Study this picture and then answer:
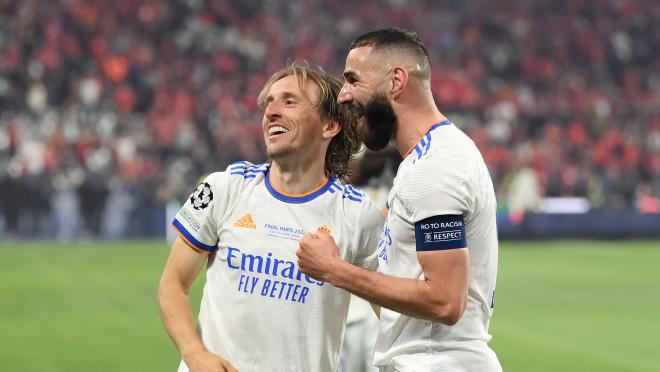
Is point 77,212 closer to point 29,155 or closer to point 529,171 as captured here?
point 29,155

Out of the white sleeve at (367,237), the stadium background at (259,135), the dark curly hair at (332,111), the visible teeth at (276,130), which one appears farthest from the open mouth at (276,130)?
the stadium background at (259,135)

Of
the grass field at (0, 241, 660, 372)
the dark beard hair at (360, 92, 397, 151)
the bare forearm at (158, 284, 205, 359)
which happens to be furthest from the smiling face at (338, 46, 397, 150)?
the grass field at (0, 241, 660, 372)

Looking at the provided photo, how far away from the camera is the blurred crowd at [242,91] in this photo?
2434 cm

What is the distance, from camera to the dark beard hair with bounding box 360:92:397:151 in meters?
3.76

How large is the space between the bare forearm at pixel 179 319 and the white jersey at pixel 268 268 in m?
0.14

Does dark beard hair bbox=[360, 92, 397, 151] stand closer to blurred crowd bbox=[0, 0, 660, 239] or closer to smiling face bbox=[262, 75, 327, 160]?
smiling face bbox=[262, 75, 327, 160]

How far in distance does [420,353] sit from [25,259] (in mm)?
16376

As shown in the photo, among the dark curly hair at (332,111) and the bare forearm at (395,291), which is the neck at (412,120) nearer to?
the dark curly hair at (332,111)

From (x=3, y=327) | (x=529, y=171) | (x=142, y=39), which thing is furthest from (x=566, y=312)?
(x=142, y=39)

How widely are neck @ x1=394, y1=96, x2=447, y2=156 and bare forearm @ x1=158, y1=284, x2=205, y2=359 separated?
100 centimetres

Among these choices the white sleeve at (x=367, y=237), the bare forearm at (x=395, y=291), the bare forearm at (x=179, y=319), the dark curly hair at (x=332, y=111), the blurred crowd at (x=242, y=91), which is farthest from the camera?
the blurred crowd at (x=242, y=91)

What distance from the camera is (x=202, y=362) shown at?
145 inches

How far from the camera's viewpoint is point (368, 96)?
376cm

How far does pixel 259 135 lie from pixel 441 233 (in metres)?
23.9
